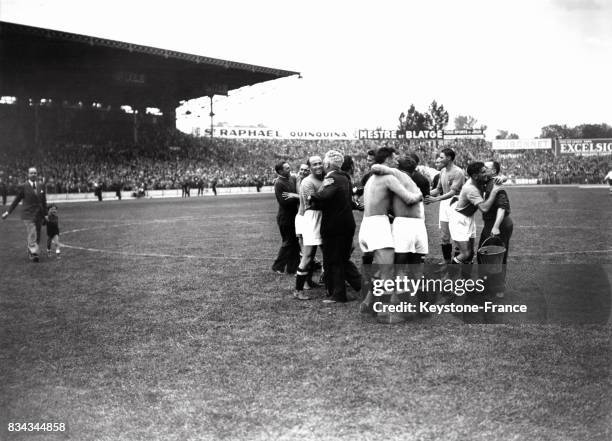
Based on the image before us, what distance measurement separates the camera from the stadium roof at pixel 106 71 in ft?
123

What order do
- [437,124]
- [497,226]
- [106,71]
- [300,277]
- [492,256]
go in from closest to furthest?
[492,256] < [497,226] < [300,277] < [106,71] < [437,124]

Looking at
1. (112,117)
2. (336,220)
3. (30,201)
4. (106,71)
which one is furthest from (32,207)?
(112,117)

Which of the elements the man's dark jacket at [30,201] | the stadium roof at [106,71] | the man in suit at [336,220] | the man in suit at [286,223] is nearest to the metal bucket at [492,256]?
the man in suit at [336,220]

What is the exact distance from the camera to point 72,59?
136 ft

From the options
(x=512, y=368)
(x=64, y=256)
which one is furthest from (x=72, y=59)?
(x=512, y=368)

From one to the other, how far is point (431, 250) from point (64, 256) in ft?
24.9

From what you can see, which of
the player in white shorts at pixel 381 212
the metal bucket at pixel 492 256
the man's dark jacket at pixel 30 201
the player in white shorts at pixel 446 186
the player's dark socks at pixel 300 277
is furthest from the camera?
the man's dark jacket at pixel 30 201

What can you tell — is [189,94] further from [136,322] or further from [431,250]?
[136,322]

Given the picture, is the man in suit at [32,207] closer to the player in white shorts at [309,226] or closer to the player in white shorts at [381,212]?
the player in white shorts at [309,226]

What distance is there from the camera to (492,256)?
6523 millimetres

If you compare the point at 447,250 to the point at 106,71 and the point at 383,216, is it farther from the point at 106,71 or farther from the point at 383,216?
the point at 106,71

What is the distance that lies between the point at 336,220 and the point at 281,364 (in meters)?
2.57

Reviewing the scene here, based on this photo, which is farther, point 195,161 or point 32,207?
point 195,161

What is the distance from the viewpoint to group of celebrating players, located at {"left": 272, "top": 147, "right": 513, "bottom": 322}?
253 inches
